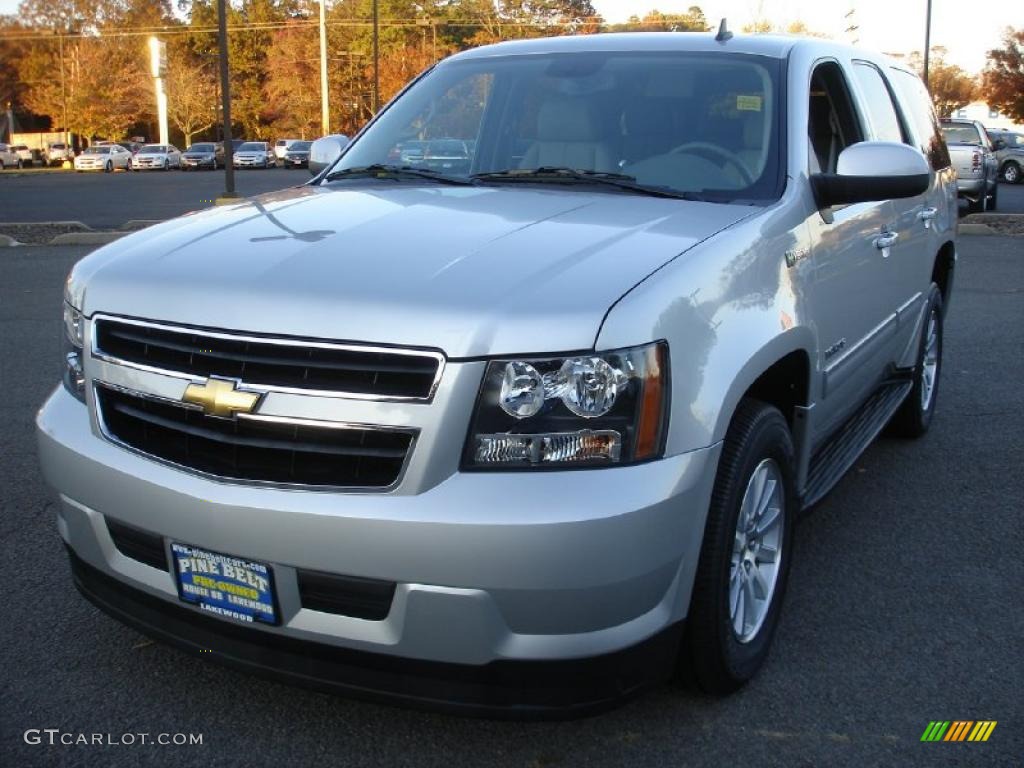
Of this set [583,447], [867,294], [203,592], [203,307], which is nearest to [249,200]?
[203,307]

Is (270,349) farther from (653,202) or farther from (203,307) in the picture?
(653,202)

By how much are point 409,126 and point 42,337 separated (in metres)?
4.87

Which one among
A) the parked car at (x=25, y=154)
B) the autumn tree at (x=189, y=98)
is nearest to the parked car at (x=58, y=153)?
the parked car at (x=25, y=154)

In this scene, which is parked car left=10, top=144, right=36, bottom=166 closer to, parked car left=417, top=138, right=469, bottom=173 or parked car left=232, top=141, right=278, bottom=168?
parked car left=232, top=141, right=278, bottom=168

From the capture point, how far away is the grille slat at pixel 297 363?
2.43 m

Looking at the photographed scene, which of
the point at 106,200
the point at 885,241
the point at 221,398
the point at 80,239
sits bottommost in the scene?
the point at 106,200

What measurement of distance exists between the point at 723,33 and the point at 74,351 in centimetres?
264

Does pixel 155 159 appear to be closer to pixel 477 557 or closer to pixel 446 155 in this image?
pixel 446 155

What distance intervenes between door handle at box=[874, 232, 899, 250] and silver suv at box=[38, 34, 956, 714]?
0.71 metres

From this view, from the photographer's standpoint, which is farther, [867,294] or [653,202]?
[867,294]

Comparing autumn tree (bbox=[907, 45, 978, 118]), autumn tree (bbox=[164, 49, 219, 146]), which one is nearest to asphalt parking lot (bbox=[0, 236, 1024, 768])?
autumn tree (bbox=[164, 49, 219, 146])

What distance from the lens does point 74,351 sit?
123 inches

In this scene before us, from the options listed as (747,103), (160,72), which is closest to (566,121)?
(747,103)

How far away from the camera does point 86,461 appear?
283cm
